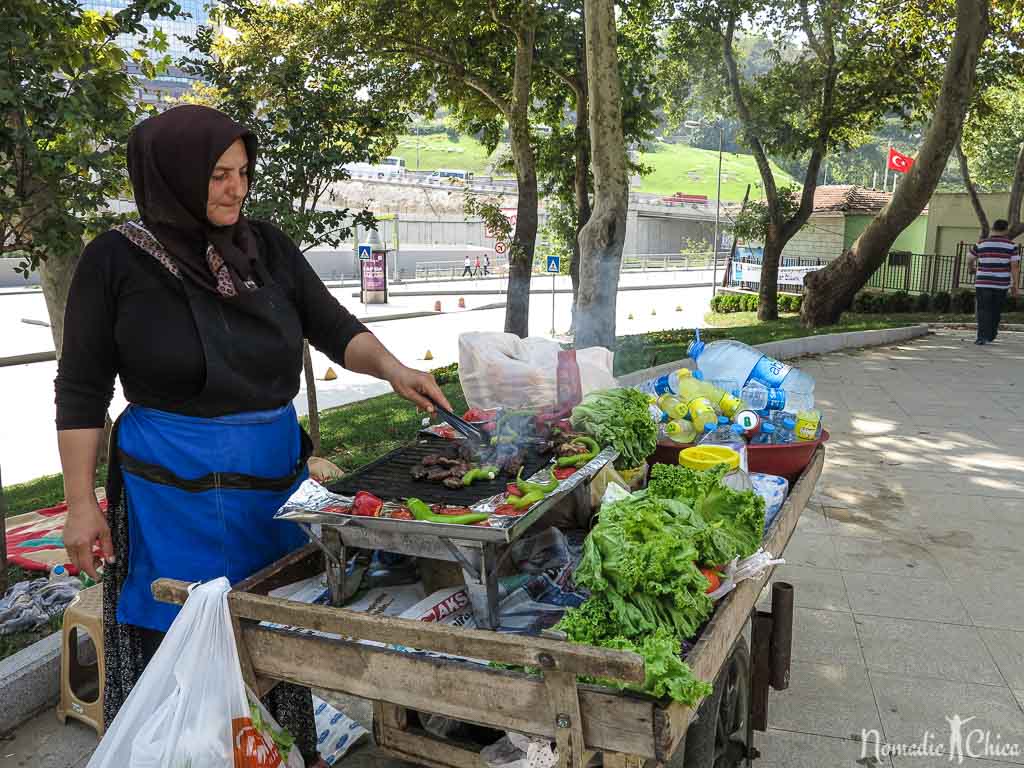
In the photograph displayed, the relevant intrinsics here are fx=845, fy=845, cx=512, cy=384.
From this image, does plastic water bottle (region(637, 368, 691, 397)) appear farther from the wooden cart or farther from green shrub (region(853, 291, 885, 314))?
green shrub (region(853, 291, 885, 314))

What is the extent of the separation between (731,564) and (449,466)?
91 centimetres

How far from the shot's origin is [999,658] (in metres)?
3.77

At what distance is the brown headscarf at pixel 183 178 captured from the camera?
2088 millimetres

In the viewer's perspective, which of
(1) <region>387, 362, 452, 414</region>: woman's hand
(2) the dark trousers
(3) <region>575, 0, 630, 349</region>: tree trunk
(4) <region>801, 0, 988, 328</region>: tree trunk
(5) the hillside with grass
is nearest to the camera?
(1) <region>387, 362, 452, 414</region>: woman's hand

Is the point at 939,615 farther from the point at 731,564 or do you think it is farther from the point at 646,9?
the point at 646,9

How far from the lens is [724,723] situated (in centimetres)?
267

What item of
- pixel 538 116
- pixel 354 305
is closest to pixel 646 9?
pixel 538 116

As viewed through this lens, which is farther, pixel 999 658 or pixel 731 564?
pixel 999 658

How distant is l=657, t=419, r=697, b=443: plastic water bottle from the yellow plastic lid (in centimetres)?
32

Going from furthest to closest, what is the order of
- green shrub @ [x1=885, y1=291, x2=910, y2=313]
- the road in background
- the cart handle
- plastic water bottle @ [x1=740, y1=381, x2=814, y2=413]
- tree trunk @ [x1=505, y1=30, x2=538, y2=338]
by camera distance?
1. green shrub @ [x1=885, y1=291, x2=910, y2=313]
2. tree trunk @ [x1=505, y1=30, x2=538, y2=338]
3. the road in background
4. plastic water bottle @ [x1=740, y1=381, x2=814, y2=413]
5. the cart handle

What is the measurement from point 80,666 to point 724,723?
2503mm

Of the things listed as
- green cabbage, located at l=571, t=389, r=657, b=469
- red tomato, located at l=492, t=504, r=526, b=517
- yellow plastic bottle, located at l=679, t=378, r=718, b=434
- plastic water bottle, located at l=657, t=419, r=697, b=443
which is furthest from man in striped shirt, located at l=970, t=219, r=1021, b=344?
red tomato, located at l=492, t=504, r=526, b=517

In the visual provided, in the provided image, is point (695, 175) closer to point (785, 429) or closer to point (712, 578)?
point (785, 429)

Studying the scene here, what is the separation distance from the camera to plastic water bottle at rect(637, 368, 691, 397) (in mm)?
3754
